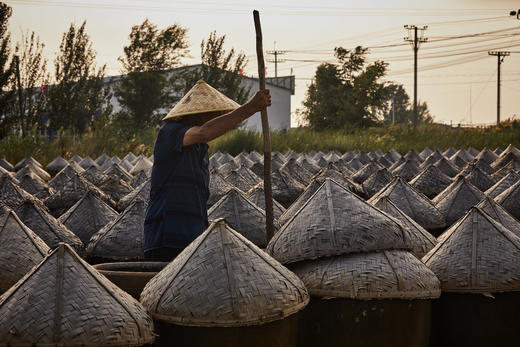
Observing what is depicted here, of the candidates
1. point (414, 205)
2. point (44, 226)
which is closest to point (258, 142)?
point (414, 205)

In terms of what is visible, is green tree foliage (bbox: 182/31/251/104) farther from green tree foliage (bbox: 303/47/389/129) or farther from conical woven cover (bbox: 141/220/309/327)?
conical woven cover (bbox: 141/220/309/327)

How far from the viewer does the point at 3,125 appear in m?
18.5

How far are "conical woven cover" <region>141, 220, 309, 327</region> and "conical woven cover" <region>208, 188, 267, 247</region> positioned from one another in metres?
1.69

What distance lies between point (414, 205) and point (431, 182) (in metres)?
2.38

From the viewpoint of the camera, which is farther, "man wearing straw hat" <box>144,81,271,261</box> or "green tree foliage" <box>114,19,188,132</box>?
"green tree foliage" <box>114,19,188,132</box>

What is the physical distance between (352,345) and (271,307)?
1.85ft

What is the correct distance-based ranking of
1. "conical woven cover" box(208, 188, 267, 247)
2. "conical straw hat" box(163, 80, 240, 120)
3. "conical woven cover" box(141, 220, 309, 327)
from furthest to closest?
"conical woven cover" box(208, 188, 267, 247), "conical straw hat" box(163, 80, 240, 120), "conical woven cover" box(141, 220, 309, 327)

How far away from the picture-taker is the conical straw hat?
3.99m

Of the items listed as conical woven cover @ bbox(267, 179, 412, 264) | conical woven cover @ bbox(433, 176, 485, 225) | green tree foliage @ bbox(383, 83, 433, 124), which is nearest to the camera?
conical woven cover @ bbox(267, 179, 412, 264)

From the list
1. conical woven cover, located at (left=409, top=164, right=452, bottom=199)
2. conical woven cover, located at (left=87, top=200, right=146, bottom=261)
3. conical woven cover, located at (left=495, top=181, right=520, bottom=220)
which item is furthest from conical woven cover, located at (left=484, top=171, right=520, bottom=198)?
conical woven cover, located at (left=87, top=200, right=146, bottom=261)

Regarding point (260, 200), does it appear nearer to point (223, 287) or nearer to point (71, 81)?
point (223, 287)

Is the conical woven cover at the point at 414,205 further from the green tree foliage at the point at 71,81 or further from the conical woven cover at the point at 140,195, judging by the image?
the green tree foliage at the point at 71,81

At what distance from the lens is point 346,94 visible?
3512cm

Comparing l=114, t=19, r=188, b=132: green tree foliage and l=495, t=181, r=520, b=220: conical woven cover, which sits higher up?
l=114, t=19, r=188, b=132: green tree foliage
